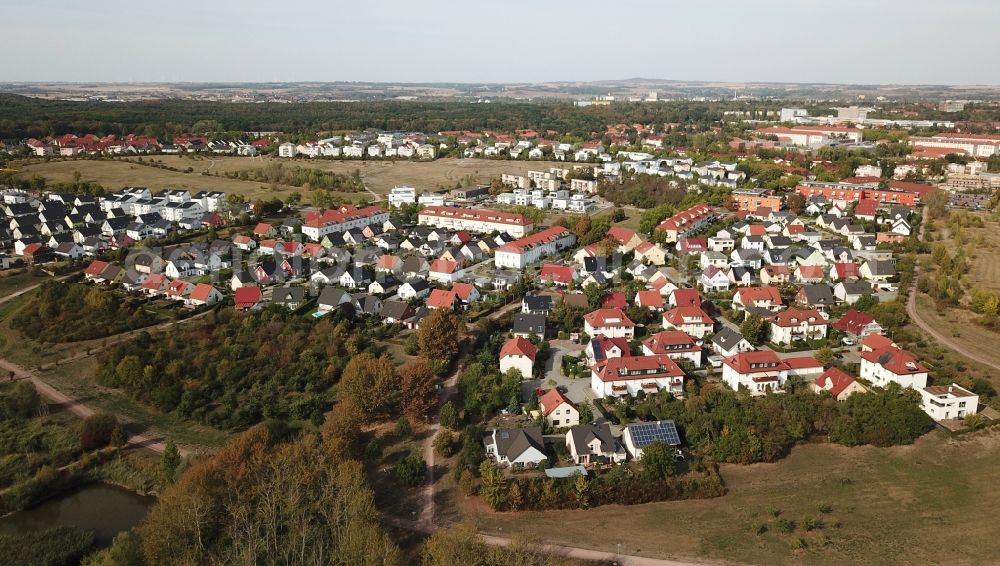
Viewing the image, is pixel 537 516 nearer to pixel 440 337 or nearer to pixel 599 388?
pixel 599 388

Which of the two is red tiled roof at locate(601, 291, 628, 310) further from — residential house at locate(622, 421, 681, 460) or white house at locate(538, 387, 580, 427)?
residential house at locate(622, 421, 681, 460)

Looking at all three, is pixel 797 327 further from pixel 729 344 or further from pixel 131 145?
pixel 131 145

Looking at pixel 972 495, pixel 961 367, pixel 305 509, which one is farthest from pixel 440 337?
pixel 961 367

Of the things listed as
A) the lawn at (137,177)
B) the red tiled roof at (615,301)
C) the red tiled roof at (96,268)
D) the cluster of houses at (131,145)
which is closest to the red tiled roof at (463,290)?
the red tiled roof at (615,301)

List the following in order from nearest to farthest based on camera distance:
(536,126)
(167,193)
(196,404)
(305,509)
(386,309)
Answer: (305,509)
(196,404)
(386,309)
(167,193)
(536,126)

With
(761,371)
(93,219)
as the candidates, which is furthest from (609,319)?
(93,219)
